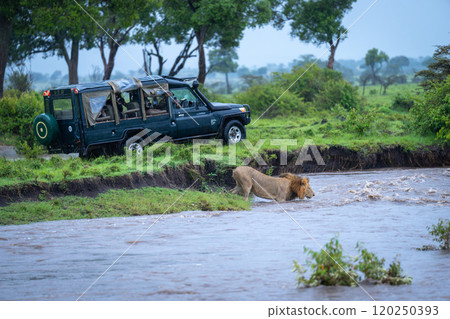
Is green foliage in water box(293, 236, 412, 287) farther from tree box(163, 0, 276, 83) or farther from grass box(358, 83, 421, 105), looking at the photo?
tree box(163, 0, 276, 83)

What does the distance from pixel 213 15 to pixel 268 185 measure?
970 inches

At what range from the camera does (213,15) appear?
121 ft

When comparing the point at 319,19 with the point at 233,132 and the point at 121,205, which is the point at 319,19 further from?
the point at 121,205

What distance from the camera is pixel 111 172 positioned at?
1346 cm

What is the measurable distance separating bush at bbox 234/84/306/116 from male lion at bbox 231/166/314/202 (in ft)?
57.0

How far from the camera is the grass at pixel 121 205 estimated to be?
37.5ft

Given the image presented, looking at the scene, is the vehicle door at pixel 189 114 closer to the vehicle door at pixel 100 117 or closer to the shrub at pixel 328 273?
the vehicle door at pixel 100 117

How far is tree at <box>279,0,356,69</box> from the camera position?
4381cm

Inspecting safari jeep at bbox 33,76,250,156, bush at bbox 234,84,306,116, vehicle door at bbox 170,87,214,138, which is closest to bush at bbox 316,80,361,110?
bush at bbox 234,84,306,116

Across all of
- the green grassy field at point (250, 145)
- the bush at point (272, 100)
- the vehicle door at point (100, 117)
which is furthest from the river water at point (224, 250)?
the bush at point (272, 100)

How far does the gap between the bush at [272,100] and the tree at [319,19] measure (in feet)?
31.2

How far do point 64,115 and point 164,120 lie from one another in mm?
2472

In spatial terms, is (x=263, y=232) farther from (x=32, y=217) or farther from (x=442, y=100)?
(x=442, y=100)
